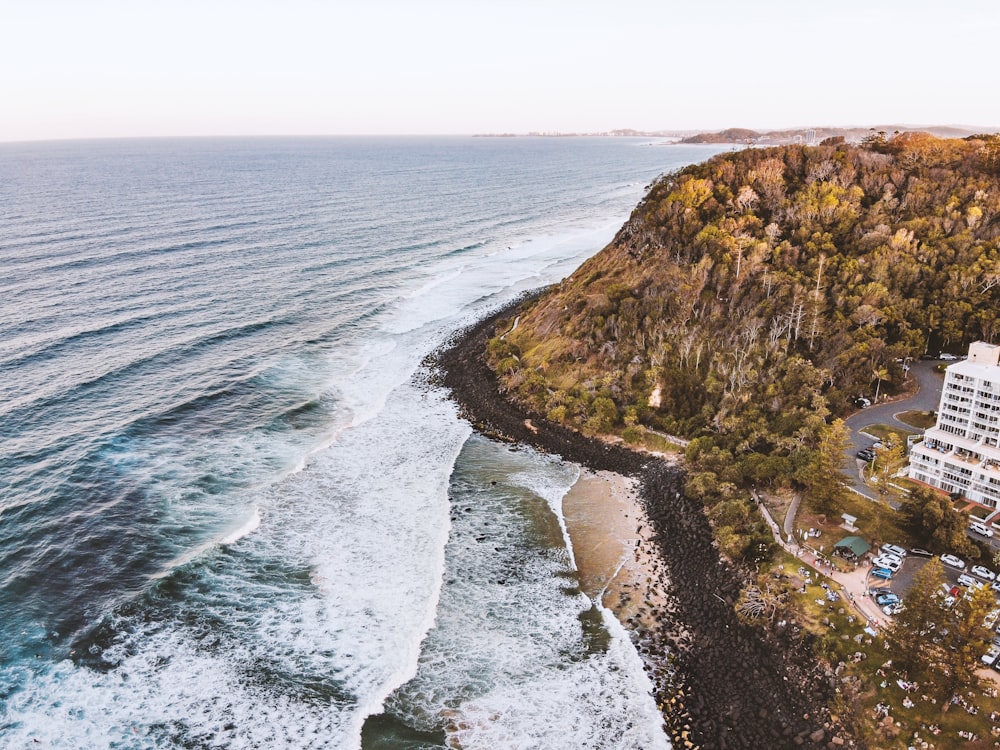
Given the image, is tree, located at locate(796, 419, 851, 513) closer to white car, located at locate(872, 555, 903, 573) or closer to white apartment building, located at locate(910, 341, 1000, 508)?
white car, located at locate(872, 555, 903, 573)

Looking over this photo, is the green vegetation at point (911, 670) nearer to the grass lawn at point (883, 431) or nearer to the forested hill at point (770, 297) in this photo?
the forested hill at point (770, 297)

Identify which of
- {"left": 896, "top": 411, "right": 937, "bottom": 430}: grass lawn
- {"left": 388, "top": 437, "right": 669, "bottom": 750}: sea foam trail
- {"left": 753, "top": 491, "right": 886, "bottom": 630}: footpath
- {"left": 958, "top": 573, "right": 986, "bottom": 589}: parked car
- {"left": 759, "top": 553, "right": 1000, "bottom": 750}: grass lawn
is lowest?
{"left": 388, "top": 437, "right": 669, "bottom": 750}: sea foam trail

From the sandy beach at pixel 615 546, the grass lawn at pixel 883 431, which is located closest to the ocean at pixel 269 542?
the sandy beach at pixel 615 546

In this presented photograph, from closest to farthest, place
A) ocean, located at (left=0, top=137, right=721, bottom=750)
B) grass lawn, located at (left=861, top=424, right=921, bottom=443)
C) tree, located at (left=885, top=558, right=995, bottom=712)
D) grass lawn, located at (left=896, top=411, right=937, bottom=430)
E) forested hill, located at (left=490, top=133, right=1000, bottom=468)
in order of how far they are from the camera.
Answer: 1. tree, located at (left=885, top=558, right=995, bottom=712)
2. ocean, located at (left=0, top=137, right=721, bottom=750)
3. grass lawn, located at (left=861, top=424, right=921, bottom=443)
4. grass lawn, located at (left=896, top=411, right=937, bottom=430)
5. forested hill, located at (left=490, top=133, right=1000, bottom=468)

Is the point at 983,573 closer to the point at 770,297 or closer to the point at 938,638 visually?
the point at 938,638

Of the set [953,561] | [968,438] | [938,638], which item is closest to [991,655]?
[938,638]

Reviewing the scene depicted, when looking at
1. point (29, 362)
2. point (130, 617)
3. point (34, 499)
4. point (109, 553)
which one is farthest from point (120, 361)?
point (130, 617)

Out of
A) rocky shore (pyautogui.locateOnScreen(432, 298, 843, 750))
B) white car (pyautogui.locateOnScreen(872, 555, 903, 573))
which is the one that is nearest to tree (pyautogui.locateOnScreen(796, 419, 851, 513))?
white car (pyautogui.locateOnScreen(872, 555, 903, 573))
